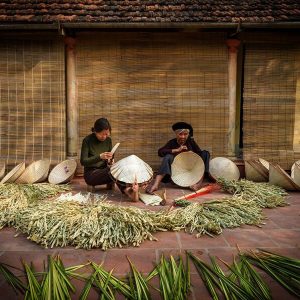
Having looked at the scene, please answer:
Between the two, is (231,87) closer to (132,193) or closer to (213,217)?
(132,193)

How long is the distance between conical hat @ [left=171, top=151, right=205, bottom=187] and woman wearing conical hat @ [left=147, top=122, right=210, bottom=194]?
0.10 m

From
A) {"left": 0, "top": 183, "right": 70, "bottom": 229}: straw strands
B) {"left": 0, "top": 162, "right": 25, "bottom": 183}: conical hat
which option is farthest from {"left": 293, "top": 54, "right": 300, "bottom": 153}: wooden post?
{"left": 0, "top": 162, "right": 25, "bottom": 183}: conical hat

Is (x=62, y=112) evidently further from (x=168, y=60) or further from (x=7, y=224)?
(x=7, y=224)

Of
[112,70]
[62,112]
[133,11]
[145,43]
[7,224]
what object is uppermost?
[133,11]

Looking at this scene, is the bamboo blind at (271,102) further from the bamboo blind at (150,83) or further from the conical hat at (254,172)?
the conical hat at (254,172)

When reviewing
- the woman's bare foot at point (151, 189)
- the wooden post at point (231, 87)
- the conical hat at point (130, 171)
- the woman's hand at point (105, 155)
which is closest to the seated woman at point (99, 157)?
the woman's hand at point (105, 155)

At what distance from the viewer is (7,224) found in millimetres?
3934

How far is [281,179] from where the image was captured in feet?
18.5

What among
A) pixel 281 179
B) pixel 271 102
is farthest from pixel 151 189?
pixel 271 102

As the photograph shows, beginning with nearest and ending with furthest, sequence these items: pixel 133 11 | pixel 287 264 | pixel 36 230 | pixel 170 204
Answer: pixel 287 264 → pixel 36 230 → pixel 170 204 → pixel 133 11

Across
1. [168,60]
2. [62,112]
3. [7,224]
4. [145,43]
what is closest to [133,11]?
[145,43]

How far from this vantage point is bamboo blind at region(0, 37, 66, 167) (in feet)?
22.3

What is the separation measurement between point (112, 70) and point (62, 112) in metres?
1.32

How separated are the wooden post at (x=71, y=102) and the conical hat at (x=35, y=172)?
58 centimetres
